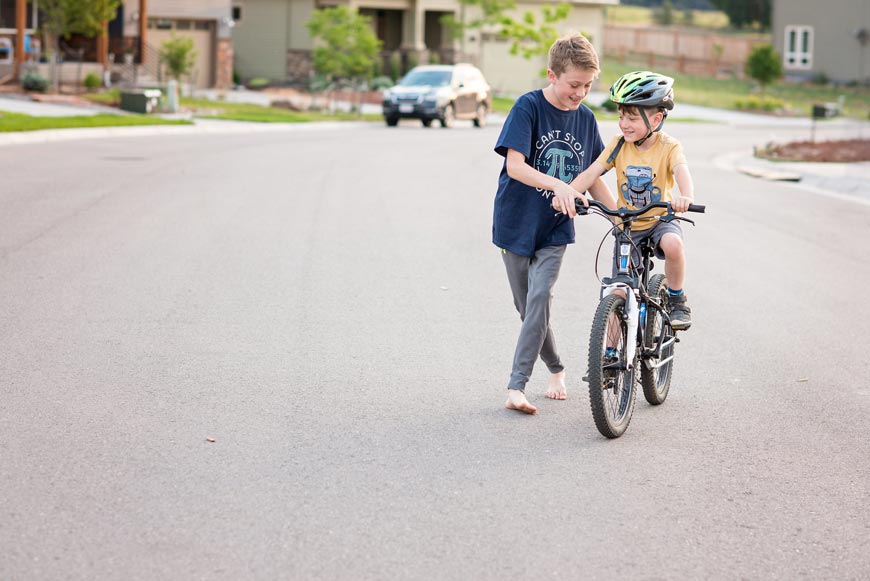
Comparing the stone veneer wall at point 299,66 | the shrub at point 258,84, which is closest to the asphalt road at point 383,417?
the shrub at point 258,84

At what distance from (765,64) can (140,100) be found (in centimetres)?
3228

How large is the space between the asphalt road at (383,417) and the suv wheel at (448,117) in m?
22.2

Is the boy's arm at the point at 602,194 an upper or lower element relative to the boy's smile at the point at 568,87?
lower

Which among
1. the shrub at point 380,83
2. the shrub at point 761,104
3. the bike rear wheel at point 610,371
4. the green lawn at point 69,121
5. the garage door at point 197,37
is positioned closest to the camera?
the bike rear wheel at point 610,371

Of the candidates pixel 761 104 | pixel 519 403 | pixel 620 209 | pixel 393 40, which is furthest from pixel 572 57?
pixel 393 40

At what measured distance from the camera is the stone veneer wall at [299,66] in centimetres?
5119

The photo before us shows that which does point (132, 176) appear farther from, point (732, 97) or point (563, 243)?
point (732, 97)

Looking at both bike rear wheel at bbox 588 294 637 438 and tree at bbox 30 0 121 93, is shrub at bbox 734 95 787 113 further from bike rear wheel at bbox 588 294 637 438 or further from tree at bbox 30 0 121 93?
bike rear wheel at bbox 588 294 637 438

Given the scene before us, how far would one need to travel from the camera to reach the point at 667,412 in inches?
274

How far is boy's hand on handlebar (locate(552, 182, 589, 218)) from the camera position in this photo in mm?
6180

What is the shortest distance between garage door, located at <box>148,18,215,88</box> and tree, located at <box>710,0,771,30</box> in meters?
51.2

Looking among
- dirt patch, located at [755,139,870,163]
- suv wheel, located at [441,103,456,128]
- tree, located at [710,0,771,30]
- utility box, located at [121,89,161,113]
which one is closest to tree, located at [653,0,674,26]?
tree, located at [710,0,771,30]

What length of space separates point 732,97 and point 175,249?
49.6m

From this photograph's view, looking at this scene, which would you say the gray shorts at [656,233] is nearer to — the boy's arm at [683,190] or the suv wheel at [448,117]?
the boy's arm at [683,190]
